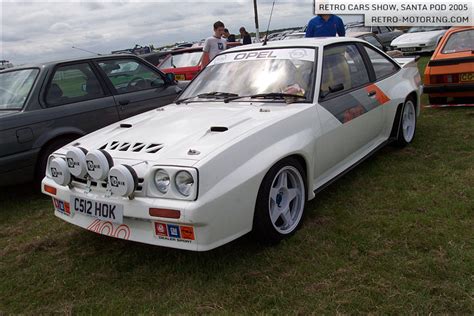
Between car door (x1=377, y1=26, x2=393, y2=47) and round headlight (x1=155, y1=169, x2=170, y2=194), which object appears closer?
round headlight (x1=155, y1=169, x2=170, y2=194)

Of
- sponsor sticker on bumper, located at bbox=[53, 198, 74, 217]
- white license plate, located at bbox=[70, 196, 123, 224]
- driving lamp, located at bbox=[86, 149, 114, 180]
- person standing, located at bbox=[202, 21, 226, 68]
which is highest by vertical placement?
person standing, located at bbox=[202, 21, 226, 68]

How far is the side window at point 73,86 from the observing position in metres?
4.84

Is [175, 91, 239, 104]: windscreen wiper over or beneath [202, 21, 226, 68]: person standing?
beneath

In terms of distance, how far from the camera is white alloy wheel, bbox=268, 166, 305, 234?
310cm

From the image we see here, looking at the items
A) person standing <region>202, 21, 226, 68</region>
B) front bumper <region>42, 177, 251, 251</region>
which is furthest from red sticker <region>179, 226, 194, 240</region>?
person standing <region>202, 21, 226, 68</region>

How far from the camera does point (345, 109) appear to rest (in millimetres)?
3869

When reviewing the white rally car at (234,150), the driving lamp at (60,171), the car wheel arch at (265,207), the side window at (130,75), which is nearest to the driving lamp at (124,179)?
the white rally car at (234,150)

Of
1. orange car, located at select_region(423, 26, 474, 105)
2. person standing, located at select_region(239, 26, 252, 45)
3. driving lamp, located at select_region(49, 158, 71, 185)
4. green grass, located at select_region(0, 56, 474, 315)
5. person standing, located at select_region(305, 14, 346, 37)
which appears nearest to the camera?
green grass, located at select_region(0, 56, 474, 315)

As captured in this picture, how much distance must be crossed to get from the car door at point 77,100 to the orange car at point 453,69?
15.9 feet

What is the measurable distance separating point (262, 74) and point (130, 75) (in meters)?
2.48

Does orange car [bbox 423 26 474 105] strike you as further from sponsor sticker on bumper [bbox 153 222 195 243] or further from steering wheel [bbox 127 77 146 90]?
sponsor sticker on bumper [bbox 153 222 195 243]

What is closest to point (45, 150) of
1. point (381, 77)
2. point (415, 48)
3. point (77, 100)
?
point (77, 100)

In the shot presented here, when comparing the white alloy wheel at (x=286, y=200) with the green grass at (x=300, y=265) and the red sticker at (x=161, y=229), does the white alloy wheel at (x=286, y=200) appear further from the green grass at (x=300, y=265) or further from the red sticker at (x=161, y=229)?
the red sticker at (x=161, y=229)

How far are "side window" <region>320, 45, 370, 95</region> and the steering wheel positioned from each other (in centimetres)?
267
